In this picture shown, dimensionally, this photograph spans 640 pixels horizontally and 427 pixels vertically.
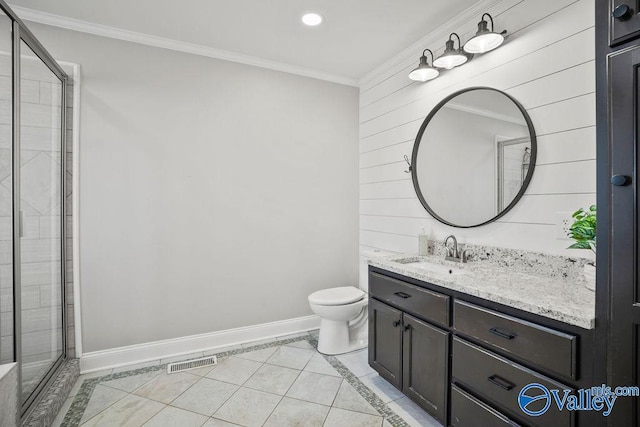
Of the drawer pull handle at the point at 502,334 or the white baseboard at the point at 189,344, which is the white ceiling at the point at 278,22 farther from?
the white baseboard at the point at 189,344

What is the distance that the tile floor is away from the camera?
1.88 m

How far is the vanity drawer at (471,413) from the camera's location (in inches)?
55.6

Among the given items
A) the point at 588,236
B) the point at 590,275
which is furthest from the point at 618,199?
the point at 590,275

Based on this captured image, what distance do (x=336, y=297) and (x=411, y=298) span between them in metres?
0.96

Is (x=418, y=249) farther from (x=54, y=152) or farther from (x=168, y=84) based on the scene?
(x=54, y=152)

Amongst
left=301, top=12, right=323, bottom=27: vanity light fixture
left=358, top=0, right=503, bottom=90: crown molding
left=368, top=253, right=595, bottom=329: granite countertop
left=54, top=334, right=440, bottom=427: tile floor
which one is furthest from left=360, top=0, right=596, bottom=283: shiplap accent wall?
left=54, top=334, right=440, bottom=427: tile floor

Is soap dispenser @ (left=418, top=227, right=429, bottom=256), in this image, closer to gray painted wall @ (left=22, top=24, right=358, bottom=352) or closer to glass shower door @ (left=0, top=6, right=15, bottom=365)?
gray painted wall @ (left=22, top=24, right=358, bottom=352)

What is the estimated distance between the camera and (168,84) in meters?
2.64

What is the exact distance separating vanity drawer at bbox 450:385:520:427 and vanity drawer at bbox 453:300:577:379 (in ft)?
0.98

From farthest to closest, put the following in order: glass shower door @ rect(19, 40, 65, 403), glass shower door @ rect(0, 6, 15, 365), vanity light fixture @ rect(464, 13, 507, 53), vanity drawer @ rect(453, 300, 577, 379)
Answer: vanity light fixture @ rect(464, 13, 507, 53) < glass shower door @ rect(19, 40, 65, 403) < glass shower door @ rect(0, 6, 15, 365) < vanity drawer @ rect(453, 300, 577, 379)

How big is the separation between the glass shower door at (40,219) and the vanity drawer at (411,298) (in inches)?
82.4

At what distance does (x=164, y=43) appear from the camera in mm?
2607

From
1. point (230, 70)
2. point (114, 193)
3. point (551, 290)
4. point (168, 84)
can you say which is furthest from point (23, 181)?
point (551, 290)

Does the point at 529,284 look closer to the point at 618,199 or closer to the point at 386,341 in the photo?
the point at 618,199
